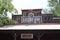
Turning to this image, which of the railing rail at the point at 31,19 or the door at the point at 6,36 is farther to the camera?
the railing rail at the point at 31,19

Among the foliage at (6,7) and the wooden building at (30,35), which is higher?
the foliage at (6,7)

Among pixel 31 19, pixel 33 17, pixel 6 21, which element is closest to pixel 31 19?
pixel 31 19

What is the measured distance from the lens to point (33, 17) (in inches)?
809

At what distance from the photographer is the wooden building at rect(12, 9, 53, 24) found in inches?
804

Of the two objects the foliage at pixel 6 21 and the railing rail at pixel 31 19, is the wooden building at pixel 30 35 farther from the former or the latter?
the railing rail at pixel 31 19

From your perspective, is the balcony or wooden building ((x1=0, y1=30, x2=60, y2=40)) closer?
wooden building ((x1=0, y1=30, x2=60, y2=40))

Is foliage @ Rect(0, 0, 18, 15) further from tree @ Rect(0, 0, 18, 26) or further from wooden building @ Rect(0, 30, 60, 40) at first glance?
wooden building @ Rect(0, 30, 60, 40)

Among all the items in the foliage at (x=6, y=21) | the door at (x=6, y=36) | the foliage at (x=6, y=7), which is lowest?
the door at (x=6, y=36)

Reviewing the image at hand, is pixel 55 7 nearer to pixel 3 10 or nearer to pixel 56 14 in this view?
pixel 56 14

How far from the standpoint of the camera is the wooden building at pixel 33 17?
20.4 meters

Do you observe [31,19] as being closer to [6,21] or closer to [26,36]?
[6,21]

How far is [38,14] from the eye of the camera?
873 inches

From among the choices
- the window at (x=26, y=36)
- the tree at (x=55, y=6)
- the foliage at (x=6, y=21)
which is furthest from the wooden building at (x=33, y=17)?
the tree at (x=55, y=6)

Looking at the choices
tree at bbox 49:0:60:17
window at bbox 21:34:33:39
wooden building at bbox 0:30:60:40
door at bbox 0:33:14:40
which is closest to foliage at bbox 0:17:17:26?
door at bbox 0:33:14:40
